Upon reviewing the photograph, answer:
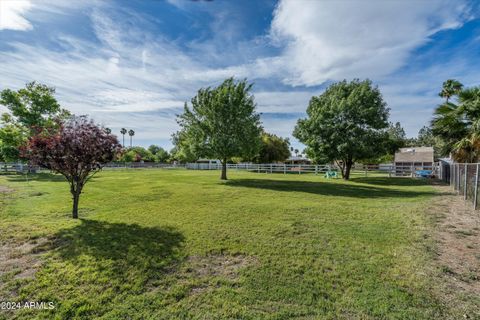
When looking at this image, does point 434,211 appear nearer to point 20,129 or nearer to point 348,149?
point 348,149

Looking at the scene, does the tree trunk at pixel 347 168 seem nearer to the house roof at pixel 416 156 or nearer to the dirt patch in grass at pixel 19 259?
the dirt patch in grass at pixel 19 259

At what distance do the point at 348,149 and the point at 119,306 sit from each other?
1802 cm

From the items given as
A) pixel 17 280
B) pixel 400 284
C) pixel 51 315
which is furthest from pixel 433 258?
pixel 17 280

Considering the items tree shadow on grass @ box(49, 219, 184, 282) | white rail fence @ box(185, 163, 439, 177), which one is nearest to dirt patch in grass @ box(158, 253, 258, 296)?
tree shadow on grass @ box(49, 219, 184, 282)

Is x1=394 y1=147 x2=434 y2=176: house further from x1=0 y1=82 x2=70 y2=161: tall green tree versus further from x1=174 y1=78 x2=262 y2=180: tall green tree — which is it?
x1=0 y1=82 x2=70 y2=161: tall green tree

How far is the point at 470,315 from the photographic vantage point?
2787 millimetres

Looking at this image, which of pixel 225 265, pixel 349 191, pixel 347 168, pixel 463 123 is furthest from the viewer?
pixel 347 168

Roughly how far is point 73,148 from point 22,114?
27993mm

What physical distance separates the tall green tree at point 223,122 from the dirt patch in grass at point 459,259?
11701 mm

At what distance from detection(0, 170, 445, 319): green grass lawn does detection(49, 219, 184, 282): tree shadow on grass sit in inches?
0.9

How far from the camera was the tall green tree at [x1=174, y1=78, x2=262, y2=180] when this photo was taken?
16.4 m

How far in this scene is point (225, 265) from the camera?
4.12 meters

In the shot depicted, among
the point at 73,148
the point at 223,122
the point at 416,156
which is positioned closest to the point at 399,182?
the point at 223,122

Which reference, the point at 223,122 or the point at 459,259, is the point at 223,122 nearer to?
the point at 223,122
